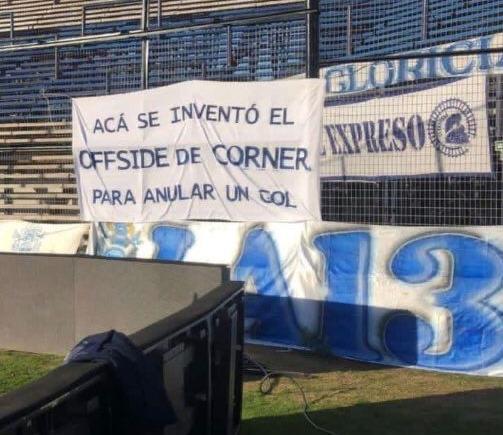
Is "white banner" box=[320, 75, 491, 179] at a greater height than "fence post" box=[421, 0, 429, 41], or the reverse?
"fence post" box=[421, 0, 429, 41]

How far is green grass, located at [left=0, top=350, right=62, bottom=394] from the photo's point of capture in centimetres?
816

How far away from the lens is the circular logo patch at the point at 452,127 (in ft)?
28.6

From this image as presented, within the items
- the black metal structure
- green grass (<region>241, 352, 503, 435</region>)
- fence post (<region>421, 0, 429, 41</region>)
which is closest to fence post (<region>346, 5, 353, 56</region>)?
fence post (<region>421, 0, 429, 41</region>)

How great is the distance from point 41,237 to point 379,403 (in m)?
6.57

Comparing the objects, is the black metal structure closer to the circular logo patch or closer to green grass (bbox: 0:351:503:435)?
green grass (bbox: 0:351:503:435)

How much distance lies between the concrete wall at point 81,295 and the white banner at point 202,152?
3.24ft

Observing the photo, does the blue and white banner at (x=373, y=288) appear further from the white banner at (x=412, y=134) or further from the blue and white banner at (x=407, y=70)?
the blue and white banner at (x=407, y=70)

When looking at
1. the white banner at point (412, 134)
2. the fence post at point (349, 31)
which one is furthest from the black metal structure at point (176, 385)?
the fence post at point (349, 31)

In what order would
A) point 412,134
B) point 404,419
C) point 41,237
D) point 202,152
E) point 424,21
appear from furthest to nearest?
point 41,237
point 424,21
point 202,152
point 412,134
point 404,419

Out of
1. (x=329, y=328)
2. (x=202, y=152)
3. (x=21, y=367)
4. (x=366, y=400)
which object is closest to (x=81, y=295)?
(x=21, y=367)

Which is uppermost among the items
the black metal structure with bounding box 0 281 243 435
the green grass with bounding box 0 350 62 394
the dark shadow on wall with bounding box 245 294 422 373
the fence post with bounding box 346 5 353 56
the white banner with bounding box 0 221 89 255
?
the fence post with bounding box 346 5 353 56

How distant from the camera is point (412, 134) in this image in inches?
352

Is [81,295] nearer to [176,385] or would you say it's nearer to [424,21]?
[176,385]

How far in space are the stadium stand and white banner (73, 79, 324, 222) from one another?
31.1 inches
